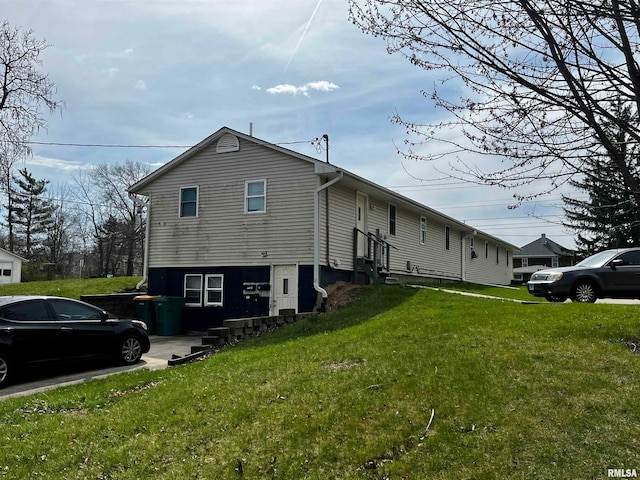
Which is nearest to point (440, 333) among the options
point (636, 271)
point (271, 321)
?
point (271, 321)

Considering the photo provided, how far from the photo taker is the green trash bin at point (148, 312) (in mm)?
16359

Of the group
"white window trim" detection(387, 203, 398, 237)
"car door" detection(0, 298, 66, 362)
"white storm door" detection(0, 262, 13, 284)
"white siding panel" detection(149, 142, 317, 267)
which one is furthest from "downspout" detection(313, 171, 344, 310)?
"white storm door" detection(0, 262, 13, 284)

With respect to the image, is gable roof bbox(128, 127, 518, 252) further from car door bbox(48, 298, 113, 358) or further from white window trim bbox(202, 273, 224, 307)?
car door bbox(48, 298, 113, 358)

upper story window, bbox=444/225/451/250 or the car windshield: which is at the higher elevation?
upper story window, bbox=444/225/451/250

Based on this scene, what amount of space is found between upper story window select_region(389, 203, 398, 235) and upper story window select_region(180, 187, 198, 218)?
6870 mm

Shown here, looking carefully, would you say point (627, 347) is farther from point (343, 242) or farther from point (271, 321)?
point (343, 242)

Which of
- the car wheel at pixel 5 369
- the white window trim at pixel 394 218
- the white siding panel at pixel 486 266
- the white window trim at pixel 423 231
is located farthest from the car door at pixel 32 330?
the white siding panel at pixel 486 266

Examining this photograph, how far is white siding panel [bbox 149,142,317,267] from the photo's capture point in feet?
50.6

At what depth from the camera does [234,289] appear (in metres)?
16.3

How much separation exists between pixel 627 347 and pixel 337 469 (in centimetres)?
453

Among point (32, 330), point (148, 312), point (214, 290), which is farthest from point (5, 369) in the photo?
point (214, 290)

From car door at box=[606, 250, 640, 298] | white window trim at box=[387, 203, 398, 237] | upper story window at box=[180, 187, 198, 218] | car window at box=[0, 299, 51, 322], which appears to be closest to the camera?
car window at box=[0, 299, 51, 322]

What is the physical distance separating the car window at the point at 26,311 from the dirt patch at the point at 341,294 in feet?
22.9

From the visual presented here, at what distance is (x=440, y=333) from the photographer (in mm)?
8609
